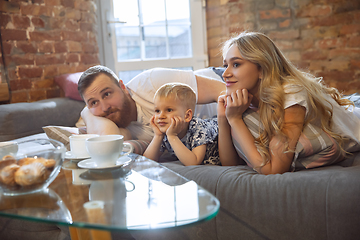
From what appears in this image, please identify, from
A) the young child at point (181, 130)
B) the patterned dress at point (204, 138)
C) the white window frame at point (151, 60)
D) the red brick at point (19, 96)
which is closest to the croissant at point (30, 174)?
the young child at point (181, 130)

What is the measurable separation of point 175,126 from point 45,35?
200cm

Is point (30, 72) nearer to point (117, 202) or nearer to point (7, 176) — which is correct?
point (7, 176)

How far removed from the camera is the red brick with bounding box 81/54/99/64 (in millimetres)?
3172

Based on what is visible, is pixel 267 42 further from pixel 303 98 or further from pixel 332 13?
pixel 332 13

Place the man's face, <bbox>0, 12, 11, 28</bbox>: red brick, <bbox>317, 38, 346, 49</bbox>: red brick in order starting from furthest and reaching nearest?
<bbox>317, 38, 346, 49</bbox>: red brick < <bbox>0, 12, 11, 28</bbox>: red brick < the man's face

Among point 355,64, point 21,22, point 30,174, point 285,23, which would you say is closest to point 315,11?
point 285,23

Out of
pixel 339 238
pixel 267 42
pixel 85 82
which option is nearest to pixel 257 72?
pixel 267 42

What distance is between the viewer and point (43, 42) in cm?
283

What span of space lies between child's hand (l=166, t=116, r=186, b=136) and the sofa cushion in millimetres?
1420

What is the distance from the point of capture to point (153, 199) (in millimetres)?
719

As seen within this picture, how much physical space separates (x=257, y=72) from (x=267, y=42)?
0.43 feet

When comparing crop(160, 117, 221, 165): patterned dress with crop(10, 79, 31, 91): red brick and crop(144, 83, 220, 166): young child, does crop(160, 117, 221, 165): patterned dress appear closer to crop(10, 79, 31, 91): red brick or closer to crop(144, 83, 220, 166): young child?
crop(144, 83, 220, 166): young child

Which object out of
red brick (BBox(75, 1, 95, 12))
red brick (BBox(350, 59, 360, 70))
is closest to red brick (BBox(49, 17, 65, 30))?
red brick (BBox(75, 1, 95, 12))

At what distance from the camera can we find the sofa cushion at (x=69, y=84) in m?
2.57
